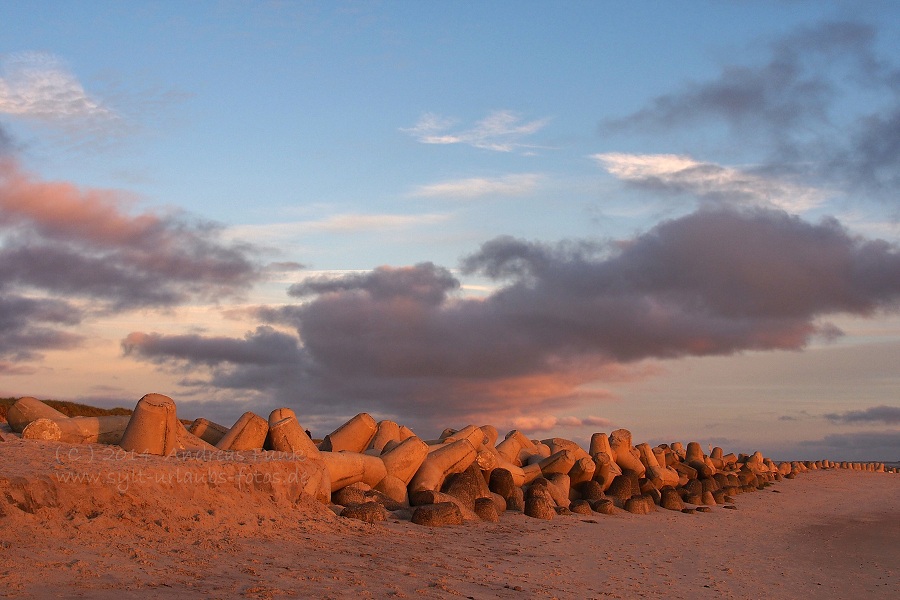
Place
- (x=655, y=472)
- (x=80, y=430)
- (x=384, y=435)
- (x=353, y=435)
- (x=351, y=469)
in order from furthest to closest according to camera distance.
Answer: (x=655, y=472) → (x=384, y=435) → (x=353, y=435) → (x=351, y=469) → (x=80, y=430)

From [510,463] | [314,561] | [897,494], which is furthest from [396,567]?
[897,494]

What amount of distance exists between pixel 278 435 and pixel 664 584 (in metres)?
5.88

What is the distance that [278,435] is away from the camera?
12.6 meters

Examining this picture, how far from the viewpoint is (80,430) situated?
37.2ft

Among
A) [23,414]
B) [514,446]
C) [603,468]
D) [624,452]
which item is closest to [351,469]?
[23,414]

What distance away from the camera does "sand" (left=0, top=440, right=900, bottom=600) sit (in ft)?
25.0

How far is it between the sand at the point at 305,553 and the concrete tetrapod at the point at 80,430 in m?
0.54

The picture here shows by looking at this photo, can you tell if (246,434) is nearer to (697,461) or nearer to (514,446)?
(514,446)

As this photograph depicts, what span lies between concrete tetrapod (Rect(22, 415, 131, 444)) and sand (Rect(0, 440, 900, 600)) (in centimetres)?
54

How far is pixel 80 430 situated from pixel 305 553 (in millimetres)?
4133

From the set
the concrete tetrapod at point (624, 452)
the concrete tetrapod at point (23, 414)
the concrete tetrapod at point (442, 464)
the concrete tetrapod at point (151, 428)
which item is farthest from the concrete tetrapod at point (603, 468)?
the concrete tetrapod at point (23, 414)

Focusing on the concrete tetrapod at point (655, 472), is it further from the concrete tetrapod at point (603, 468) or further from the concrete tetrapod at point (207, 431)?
the concrete tetrapod at point (207, 431)

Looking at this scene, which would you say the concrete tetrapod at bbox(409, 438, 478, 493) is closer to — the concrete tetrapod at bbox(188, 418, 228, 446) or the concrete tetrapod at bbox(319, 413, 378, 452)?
the concrete tetrapod at bbox(319, 413, 378, 452)

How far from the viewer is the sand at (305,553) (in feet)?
25.0
